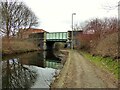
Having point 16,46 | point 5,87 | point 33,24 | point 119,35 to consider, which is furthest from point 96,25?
point 5,87

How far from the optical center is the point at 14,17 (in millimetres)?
58188

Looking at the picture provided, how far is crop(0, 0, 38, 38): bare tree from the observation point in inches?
2133

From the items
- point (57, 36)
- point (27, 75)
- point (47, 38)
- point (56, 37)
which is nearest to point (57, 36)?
point (57, 36)

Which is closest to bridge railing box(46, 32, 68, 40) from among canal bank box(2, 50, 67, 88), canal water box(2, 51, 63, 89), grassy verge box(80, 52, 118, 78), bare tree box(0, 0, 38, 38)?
bare tree box(0, 0, 38, 38)

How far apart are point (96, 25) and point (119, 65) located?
29.5m

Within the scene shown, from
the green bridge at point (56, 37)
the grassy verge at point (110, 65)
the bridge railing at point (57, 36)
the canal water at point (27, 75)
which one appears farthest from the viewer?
the bridge railing at point (57, 36)

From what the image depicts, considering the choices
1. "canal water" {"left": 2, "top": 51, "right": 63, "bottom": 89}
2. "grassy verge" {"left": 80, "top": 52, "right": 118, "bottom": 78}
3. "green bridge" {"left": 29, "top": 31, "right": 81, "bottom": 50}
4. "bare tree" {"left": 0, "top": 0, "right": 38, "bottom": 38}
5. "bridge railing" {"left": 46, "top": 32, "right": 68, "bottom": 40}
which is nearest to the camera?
"canal water" {"left": 2, "top": 51, "right": 63, "bottom": 89}

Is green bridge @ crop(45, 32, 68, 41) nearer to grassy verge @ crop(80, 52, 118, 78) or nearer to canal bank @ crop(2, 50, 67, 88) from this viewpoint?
canal bank @ crop(2, 50, 67, 88)

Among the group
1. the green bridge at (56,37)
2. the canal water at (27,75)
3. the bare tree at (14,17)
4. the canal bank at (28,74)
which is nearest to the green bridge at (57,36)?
the green bridge at (56,37)

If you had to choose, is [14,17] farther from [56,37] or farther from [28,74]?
[28,74]

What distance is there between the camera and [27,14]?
6381 centimetres

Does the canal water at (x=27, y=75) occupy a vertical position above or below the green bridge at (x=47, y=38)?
below

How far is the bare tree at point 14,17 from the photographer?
54.2 meters

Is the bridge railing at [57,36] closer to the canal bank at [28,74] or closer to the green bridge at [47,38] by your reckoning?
the green bridge at [47,38]
